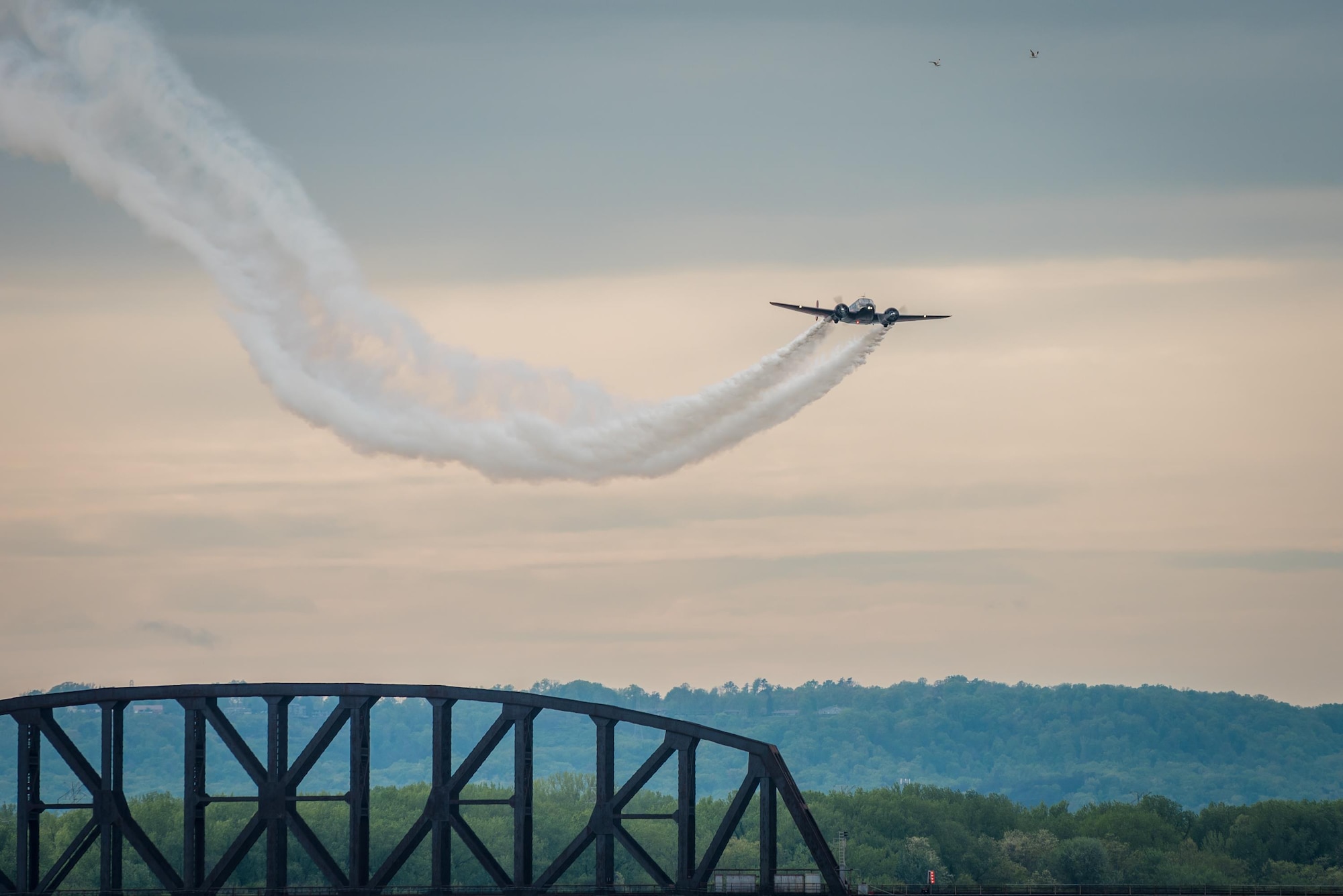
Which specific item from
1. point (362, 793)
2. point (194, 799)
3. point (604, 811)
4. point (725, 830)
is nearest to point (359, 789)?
point (362, 793)

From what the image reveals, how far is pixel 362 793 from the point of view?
12694cm

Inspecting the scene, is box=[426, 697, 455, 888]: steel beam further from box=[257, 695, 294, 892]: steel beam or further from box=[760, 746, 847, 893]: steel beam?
box=[760, 746, 847, 893]: steel beam

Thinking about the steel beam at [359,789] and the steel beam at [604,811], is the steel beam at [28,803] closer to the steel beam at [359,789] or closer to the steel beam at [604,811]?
the steel beam at [359,789]

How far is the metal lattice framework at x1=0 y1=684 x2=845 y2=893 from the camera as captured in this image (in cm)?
12450

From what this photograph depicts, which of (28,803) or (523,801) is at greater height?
(523,801)

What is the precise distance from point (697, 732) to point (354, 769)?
855 inches

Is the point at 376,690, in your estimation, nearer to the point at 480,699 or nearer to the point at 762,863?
the point at 480,699

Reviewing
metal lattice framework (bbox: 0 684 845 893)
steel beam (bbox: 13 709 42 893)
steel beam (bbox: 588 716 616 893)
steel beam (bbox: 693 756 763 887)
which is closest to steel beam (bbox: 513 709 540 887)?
metal lattice framework (bbox: 0 684 845 893)

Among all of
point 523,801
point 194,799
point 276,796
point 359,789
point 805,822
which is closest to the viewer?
point 805,822

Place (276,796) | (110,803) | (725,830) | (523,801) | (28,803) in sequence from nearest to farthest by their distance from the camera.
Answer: (725,830)
(523,801)
(276,796)
(110,803)
(28,803)

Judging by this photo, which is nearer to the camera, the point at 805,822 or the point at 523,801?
the point at 805,822

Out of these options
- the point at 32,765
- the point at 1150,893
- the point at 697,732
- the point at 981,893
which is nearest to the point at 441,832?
the point at 697,732

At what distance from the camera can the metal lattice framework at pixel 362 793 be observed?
408 ft

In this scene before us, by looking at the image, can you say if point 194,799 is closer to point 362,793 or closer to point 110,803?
point 110,803
